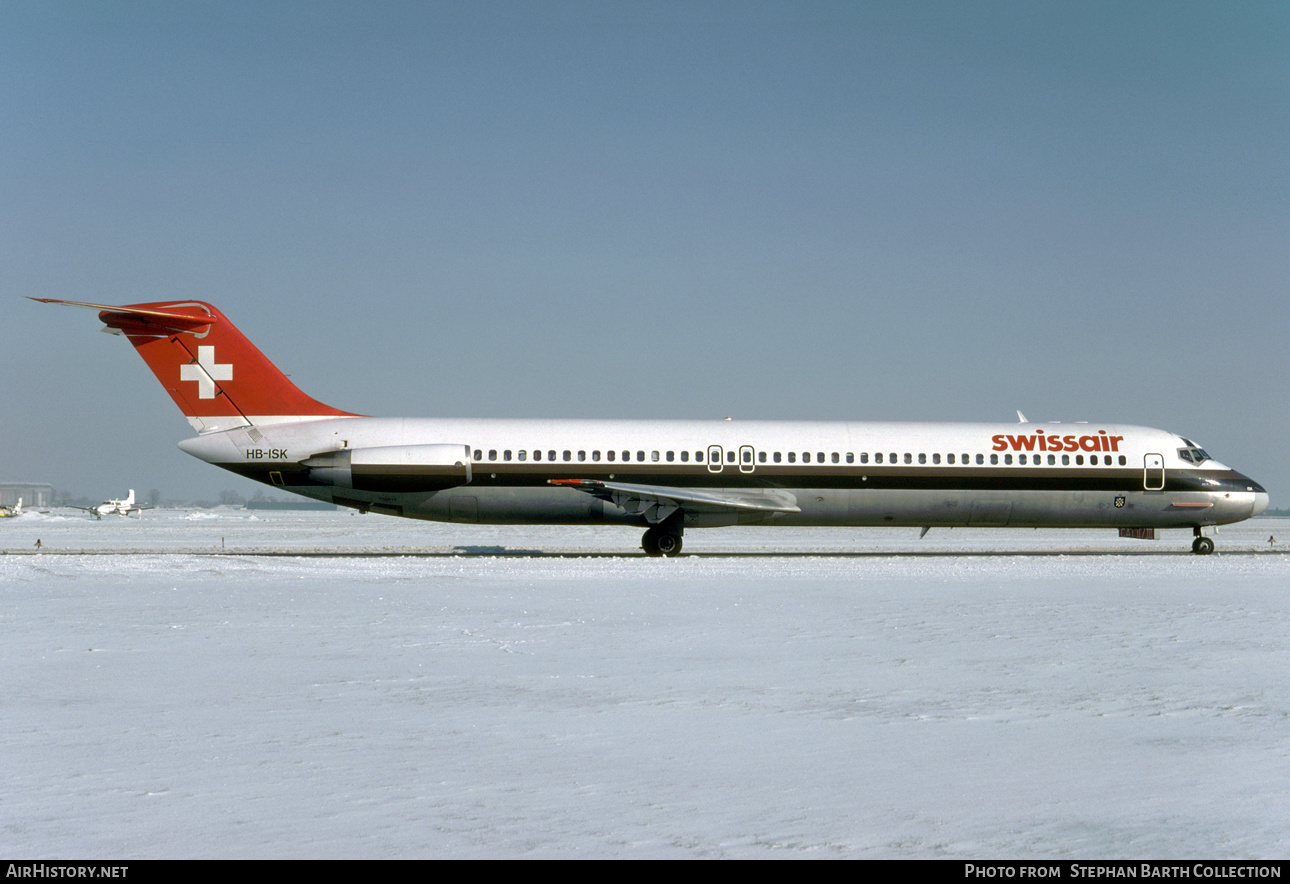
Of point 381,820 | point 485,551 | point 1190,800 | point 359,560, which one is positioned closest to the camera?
point 381,820

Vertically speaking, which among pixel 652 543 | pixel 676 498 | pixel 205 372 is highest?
pixel 205 372

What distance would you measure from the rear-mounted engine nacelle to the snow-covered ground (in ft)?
31.5

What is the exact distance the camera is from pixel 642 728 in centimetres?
704

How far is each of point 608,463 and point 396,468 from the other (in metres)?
4.84

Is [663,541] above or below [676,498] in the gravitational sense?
below

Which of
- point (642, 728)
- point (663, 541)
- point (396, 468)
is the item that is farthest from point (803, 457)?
point (642, 728)

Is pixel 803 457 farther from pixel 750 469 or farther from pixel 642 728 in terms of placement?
pixel 642 728

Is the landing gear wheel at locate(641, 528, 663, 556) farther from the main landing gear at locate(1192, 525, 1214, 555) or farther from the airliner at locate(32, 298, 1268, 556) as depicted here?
the main landing gear at locate(1192, 525, 1214, 555)

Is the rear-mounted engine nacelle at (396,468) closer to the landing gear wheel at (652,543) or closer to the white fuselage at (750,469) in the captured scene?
the white fuselage at (750,469)

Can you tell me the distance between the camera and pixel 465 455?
960 inches
